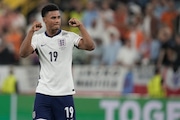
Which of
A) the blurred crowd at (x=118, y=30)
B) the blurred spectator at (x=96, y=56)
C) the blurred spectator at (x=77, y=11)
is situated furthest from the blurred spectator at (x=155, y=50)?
the blurred spectator at (x=77, y=11)

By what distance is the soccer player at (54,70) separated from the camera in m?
10.8

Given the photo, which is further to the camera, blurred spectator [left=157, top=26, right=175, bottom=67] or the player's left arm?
blurred spectator [left=157, top=26, right=175, bottom=67]

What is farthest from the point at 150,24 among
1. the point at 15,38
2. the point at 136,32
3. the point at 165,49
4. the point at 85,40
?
the point at 85,40

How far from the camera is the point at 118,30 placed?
21.0 m

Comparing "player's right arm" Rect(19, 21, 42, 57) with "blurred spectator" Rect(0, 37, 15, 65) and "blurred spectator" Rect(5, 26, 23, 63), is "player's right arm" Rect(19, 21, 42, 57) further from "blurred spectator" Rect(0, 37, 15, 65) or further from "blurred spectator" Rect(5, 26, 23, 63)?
"blurred spectator" Rect(5, 26, 23, 63)

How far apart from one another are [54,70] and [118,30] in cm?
1029

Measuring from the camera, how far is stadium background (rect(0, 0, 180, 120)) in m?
16.4

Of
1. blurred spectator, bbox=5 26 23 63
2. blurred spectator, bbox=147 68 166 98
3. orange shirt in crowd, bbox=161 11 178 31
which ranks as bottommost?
blurred spectator, bbox=147 68 166 98

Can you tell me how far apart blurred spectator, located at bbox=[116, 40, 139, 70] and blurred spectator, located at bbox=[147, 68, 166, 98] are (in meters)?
1.05

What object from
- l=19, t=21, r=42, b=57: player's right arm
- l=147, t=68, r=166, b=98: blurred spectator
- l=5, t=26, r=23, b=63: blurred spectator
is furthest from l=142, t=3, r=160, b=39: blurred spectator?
l=19, t=21, r=42, b=57: player's right arm

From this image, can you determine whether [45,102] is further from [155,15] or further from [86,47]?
[155,15]

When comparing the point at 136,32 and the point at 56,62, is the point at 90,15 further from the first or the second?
the point at 56,62

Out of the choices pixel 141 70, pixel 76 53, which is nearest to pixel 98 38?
pixel 76 53

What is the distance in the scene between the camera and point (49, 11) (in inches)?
426
